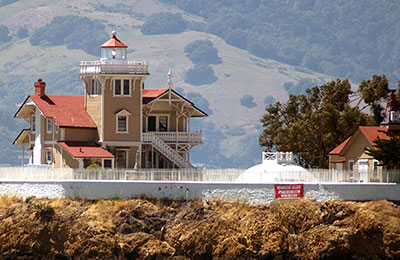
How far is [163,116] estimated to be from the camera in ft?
297

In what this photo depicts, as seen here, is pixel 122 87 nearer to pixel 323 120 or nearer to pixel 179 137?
pixel 179 137

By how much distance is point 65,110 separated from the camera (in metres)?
86.8

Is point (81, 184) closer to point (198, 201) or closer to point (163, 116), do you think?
point (198, 201)

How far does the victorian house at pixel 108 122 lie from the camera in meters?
84.8

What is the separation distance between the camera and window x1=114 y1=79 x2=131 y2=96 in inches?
3396

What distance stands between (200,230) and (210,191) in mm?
3304

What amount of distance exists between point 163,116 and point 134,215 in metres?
19.9

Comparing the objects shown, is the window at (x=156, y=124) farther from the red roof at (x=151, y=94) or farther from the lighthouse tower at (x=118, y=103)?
the lighthouse tower at (x=118, y=103)

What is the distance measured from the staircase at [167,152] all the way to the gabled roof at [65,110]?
4953 mm

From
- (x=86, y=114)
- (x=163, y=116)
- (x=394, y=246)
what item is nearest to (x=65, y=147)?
(x=86, y=114)

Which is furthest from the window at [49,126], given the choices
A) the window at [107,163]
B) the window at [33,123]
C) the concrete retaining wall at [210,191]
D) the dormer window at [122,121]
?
the concrete retaining wall at [210,191]

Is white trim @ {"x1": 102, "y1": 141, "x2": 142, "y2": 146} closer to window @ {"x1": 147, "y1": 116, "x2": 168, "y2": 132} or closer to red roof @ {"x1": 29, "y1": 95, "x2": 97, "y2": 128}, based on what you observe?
red roof @ {"x1": 29, "y1": 95, "x2": 97, "y2": 128}

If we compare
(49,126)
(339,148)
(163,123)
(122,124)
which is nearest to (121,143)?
(122,124)

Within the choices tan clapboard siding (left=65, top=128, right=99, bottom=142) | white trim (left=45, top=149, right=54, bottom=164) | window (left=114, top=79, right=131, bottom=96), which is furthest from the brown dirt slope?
window (left=114, top=79, right=131, bottom=96)
